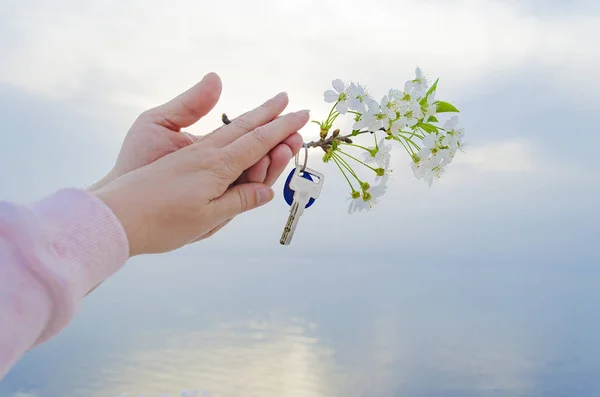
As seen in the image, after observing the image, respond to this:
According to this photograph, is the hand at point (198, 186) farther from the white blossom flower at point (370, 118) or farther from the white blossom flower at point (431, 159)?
the white blossom flower at point (431, 159)

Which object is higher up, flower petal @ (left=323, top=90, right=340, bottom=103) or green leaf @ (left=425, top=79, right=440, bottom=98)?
green leaf @ (left=425, top=79, right=440, bottom=98)

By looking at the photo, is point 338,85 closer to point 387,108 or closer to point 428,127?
point 387,108

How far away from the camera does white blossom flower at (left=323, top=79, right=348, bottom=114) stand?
1.61 metres

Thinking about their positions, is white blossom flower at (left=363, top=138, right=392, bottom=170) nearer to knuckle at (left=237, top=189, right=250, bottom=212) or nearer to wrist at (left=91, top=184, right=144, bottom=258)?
knuckle at (left=237, top=189, right=250, bottom=212)

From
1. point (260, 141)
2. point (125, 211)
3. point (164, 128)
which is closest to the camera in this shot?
point (125, 211)

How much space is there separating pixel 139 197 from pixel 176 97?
573 mm

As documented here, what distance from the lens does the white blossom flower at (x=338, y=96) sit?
5.29 feet

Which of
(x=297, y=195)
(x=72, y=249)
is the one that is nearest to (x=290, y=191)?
(x=297, y=195)

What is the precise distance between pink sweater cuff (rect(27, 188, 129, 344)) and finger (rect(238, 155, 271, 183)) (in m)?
0.44

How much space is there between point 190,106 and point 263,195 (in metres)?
0.38

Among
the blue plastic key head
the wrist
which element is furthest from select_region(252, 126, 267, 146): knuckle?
the wrist

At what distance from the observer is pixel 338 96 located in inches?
64.1

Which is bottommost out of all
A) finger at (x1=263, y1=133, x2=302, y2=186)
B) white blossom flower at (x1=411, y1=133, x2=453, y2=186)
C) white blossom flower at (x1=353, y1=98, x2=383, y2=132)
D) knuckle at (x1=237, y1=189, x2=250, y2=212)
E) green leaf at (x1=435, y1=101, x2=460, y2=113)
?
knuckle at (x1=237, y1=189, x2=250, y2=212)

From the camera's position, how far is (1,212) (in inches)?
34.4
